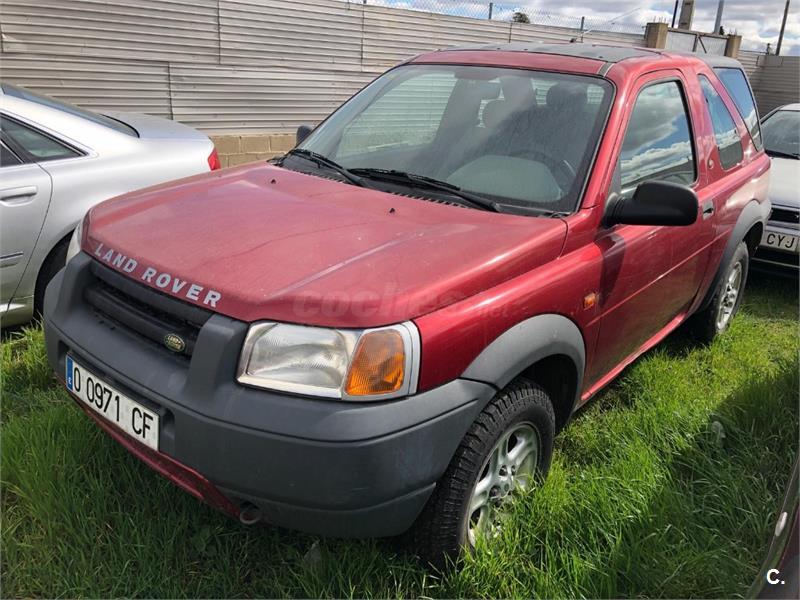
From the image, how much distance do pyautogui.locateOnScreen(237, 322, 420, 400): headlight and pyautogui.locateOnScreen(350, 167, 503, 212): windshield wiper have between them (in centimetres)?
85

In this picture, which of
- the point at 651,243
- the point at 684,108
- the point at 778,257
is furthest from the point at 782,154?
the point at 651,243

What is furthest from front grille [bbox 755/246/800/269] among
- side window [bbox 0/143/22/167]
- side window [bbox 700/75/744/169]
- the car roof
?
side window [bbox 0/143/22/167]

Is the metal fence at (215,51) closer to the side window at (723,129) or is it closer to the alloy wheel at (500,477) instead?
the side window at (723,129)

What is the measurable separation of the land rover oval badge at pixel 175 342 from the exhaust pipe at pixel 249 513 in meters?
0.49

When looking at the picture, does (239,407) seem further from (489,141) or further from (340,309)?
(489,141)

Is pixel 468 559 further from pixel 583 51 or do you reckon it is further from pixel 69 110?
pixel 69 110

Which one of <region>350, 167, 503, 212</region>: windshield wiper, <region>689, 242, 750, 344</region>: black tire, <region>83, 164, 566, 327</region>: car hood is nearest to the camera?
<region>83, 164, 566, 327</region>: car hood

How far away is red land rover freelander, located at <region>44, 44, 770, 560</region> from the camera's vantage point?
180 cm

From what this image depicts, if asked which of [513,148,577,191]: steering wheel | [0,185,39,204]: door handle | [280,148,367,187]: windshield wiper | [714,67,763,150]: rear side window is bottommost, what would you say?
[0,185,39,204]: door handle

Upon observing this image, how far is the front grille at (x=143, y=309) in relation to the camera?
6.40 feet

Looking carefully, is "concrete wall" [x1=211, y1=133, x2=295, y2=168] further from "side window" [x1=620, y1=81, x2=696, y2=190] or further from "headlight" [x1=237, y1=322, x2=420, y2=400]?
"headlight" [x1=237, y1=322, x2=420, y2=400]

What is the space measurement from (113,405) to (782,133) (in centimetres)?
675

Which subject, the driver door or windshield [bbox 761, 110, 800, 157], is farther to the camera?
windshield [bbox 761, 110, 800, 157]

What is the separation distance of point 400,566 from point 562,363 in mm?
931
